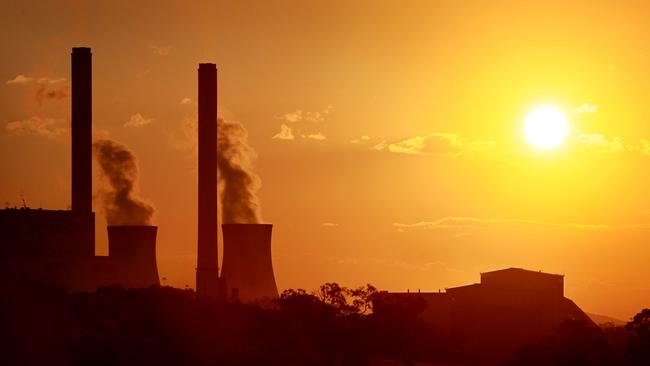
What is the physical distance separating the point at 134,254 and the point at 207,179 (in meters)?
5.11

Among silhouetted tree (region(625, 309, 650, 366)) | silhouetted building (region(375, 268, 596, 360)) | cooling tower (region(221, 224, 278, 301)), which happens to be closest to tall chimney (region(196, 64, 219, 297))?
cooling tower (region(221, 224, 278, 301))

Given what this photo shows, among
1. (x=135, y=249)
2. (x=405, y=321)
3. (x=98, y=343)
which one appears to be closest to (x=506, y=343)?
(x=405, y=321)

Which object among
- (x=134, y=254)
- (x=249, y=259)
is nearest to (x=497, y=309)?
(x=249, y=259)

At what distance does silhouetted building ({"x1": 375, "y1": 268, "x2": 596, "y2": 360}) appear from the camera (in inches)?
1859

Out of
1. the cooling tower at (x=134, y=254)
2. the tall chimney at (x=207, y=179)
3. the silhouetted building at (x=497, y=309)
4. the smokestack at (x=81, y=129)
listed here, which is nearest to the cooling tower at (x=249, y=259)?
the cooling tower at (x=134, y=254)

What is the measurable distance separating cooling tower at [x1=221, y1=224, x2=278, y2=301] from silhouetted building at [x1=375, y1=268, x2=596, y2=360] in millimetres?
4070

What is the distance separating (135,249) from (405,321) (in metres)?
9.95

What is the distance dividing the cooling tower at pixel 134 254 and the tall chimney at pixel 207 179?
3482 millimetres

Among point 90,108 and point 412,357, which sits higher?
point 90,108

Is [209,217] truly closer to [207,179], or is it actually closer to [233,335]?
[207,179]

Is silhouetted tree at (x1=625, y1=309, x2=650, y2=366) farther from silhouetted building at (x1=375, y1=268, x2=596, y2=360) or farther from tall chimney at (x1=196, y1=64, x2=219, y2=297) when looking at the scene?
tall chimney at (x1=196, y1=64, x2=219, y2=297)

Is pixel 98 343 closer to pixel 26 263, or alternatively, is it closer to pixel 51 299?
pixel 51 299

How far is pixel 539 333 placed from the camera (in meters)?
48.7

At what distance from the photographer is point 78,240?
152ft
